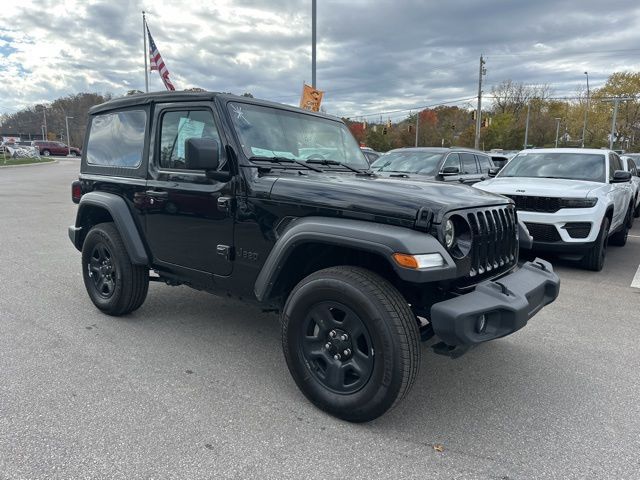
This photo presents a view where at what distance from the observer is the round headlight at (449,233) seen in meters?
2.70

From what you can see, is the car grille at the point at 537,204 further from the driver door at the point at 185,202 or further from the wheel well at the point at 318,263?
the driver door at the point at 185,202

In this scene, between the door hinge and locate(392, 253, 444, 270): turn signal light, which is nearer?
locate(392, 253, 444, 270): turn signal light

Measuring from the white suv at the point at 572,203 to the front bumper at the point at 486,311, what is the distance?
399 cm

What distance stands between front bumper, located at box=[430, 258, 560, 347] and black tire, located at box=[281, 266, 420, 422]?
19cm

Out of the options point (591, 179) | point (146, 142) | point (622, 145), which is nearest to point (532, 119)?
point (622, 145)

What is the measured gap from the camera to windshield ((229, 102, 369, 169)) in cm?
347

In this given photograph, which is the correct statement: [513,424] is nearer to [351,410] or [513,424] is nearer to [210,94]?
[351,410]

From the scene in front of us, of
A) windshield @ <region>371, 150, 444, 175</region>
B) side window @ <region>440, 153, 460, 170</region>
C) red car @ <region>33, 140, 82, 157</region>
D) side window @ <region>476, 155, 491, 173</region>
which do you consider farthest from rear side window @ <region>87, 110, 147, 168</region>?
red car @ <region>33, 140, 82, 157</region>

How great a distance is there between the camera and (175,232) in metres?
3.81

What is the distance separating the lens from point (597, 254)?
6.77 meters

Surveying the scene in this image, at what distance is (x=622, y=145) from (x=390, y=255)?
76964 millimetres

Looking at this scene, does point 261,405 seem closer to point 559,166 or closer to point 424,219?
point 424,219

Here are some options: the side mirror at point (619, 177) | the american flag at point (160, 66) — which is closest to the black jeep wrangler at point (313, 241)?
the side mirror at point (619, 177)

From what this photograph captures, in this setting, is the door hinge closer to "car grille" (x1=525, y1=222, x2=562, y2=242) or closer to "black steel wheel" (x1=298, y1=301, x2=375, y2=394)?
"black steel wheel" (x1=298, y1=301, x2=375, y2=394)
